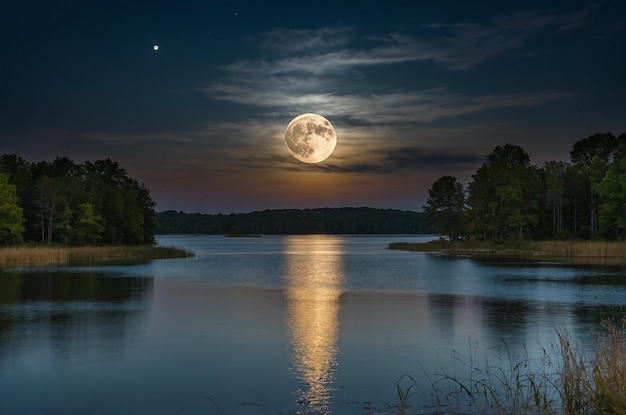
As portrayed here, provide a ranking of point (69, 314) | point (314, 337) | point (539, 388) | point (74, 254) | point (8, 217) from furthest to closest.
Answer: point (8, 217)
point (74, 254)
point (69, 314)
point (314, 337)
point (539, 388)

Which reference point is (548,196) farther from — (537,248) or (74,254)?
(74,254)

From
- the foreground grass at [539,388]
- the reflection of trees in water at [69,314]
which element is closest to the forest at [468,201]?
the reflection of trees in water at [69,314]

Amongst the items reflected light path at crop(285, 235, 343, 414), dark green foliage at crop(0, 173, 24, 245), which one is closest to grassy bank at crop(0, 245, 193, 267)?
dark green foliage at crop(0, 173, 24, 245)

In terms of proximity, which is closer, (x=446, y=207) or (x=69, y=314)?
(x=69, y=314)

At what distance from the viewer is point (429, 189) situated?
437ft

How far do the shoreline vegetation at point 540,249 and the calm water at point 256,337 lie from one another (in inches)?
1250

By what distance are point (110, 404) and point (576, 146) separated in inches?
4654

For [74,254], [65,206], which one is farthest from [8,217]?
[65,206]

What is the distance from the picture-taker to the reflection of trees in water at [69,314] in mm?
19656

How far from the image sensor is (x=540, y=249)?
3450 inches

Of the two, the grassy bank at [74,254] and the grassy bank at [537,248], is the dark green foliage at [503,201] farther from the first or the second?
the grassy bank at [74,254]

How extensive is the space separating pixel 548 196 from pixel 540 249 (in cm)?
2297

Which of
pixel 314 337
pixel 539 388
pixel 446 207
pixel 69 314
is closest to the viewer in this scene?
pixel 539 388

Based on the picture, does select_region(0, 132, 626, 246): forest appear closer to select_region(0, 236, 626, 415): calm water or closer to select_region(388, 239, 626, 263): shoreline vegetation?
select_region(388, 239, 626, 263): shoreline vegetation
